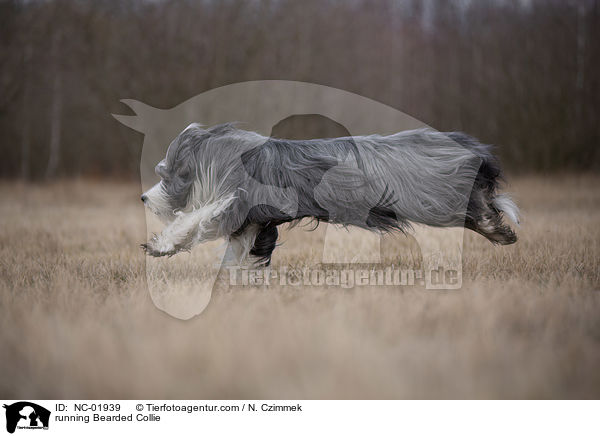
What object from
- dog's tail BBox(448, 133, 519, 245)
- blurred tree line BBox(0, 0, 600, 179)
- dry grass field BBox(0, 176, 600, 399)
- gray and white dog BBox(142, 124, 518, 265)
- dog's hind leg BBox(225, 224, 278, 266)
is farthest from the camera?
blurred tree line BBox(0, 0, 600, 179)

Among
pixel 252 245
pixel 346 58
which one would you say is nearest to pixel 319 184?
pixel 252 245

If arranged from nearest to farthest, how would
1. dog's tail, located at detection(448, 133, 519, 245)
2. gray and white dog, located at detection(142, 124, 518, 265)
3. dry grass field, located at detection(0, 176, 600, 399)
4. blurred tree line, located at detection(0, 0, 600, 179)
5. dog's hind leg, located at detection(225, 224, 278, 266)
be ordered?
1. dry grass field, located at detection(0, 176, 600, 399)
2. gray and white dog, located at detection(142, 124, 518, 265)
3. dog's tail, located at detection(448, 133, 519, 245)
4. dog's hind leg, located at detection(225, 224, 278, 266)
5. blurred tree line, located at detection(0, 0, 600, 179)

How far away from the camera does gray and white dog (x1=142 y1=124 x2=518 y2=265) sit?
3.29m

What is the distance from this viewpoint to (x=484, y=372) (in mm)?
1934

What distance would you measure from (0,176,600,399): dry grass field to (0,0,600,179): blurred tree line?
7712mm

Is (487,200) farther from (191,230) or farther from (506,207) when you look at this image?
(191,230)

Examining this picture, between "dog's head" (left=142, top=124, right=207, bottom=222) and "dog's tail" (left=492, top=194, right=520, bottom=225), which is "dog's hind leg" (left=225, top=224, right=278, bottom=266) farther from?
"dog's tail" (left=492, top=194, right=520, bottom=225)

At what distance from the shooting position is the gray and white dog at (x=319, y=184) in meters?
3.29

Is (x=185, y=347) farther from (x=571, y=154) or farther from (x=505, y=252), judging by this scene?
(x=571, y=154)

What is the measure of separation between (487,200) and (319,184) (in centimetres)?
112
